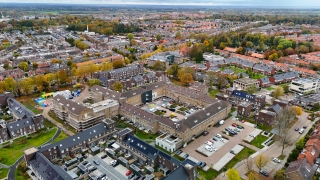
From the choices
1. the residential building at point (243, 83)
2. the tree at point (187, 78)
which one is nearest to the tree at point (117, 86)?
the tree at point (187, 78)

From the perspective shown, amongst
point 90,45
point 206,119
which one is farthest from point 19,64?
point 206,119

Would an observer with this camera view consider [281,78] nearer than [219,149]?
No

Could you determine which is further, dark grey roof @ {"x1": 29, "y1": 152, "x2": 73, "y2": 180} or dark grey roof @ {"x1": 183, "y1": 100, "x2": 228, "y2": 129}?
dark grey roof @ {"x1": 183, "y1": 100, "x2": 228, "y2": 129}

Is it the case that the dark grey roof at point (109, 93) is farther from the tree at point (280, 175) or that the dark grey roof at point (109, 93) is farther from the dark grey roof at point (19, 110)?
the tree at point (280, 175)

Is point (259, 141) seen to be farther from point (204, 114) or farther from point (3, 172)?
point (3, 172)

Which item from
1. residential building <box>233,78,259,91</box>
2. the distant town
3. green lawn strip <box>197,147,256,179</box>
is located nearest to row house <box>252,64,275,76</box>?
the distant town

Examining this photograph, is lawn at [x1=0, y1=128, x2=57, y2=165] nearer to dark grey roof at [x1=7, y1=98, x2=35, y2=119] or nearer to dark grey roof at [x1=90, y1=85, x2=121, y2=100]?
dark grey roof at [x1=7, y1=98, x2=35, y2=119]

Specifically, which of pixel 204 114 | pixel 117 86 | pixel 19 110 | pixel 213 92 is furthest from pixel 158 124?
pixel 19 110
